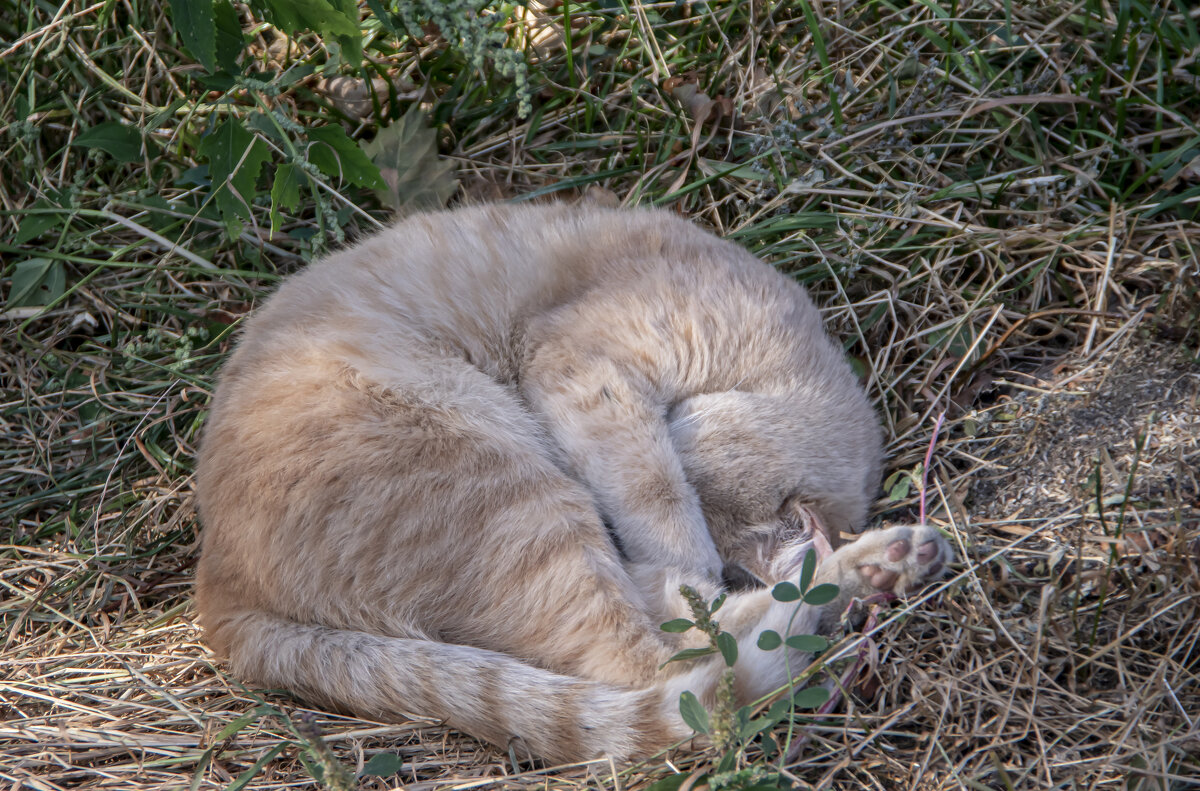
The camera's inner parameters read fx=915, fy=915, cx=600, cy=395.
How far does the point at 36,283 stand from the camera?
11.3 feet

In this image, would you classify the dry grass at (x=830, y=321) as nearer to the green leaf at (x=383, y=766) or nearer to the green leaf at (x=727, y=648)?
the green leaf at (x=383, y=766)

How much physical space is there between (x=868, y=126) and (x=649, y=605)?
201 centimetres

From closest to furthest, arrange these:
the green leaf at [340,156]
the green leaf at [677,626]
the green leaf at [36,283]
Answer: the green leaf at [677,626]
the green leaf at [340,156]
the green leaf at [36,283]

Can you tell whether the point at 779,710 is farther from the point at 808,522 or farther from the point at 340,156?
the point at 340,156

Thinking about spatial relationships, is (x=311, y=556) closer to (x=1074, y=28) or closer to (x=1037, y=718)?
(x=1037, y=718)

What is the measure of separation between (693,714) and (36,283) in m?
3.01

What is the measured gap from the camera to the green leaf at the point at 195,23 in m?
2.35

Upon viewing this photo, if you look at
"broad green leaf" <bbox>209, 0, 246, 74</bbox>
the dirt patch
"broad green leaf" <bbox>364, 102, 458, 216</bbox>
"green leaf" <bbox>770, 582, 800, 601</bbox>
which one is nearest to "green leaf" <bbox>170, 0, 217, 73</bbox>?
"broad green leaf" <bbox>209, 0, 246, 74</bbox>

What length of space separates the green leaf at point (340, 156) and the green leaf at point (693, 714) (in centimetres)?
205

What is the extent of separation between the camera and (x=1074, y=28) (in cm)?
343

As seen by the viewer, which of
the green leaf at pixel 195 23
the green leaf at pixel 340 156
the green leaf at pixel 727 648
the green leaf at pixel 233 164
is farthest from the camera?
the green leaf at pixel 340 156

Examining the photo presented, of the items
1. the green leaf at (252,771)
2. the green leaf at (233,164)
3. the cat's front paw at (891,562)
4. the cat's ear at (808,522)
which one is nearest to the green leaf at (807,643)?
the cat's front paw at (891,562)

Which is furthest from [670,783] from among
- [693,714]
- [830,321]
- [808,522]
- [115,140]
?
[115,140]

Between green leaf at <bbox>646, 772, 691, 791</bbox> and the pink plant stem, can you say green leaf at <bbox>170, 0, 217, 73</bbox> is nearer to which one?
green leaf at <bbox>646, 772, 691, 791</bbox>
